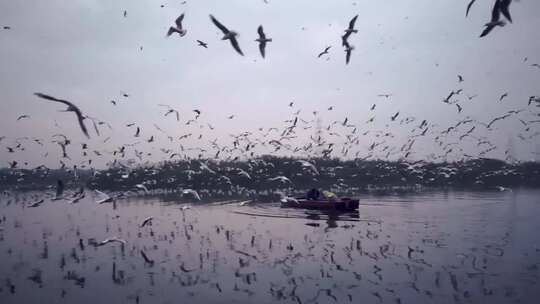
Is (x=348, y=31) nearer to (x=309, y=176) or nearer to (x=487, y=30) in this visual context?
(x=487, y=30)

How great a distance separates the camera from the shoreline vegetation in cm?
5731

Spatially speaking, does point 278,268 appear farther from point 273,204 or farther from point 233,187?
point 233,187

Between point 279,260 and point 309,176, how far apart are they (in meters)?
42.4

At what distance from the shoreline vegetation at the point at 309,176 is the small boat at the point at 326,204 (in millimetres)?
15137

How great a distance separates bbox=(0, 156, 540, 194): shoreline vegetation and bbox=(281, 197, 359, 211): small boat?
15137 millimetres

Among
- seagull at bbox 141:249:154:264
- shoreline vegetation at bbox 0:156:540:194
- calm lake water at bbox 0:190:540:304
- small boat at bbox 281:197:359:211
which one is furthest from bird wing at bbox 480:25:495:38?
shoreline vegetation at bbox 0:156:540:194

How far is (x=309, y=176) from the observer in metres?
59.3

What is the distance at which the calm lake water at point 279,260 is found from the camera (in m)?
13.3

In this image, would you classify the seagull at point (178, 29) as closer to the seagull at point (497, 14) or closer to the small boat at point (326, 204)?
the seagull at point (497, 14)

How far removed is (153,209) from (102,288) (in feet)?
80.4

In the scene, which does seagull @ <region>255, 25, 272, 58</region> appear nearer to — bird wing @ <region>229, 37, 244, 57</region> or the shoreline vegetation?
bird wing @ <region>229, 37, 244, 57</region>

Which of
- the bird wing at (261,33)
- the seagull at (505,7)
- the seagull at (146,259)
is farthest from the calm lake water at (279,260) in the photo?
the seagull at (505,7)

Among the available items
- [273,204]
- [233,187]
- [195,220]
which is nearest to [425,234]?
[195,220]

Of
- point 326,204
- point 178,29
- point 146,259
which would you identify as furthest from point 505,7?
point 326,204
